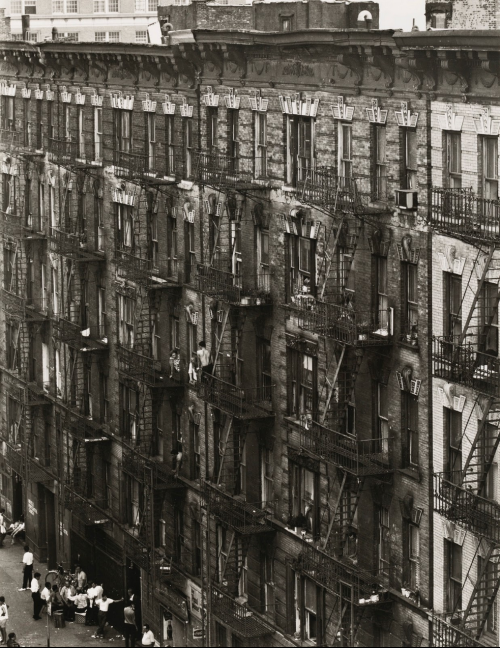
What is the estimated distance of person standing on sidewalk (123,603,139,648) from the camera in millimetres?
59438

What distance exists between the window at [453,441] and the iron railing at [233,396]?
31.5 feet

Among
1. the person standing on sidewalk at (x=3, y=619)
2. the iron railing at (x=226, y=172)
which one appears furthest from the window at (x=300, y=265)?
the person standing on sidewalk at (x=3, y=619)

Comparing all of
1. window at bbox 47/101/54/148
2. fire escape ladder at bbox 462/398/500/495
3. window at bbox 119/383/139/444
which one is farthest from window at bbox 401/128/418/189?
window at bbox 47/101/54/148

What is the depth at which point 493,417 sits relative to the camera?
1572 inches

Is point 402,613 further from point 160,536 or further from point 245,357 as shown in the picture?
point 160,536

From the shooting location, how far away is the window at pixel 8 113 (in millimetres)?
76250

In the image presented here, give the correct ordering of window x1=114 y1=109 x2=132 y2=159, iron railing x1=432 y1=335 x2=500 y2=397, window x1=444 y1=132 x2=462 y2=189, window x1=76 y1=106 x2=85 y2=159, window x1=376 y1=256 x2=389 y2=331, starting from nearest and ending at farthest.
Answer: iron railing x1=432 y1=335 x2=500 y2=397 < window x1=444 y1=132 x2=462 y2=189 < window x1=376 y1=256 x2=389 y2=331 < window x1=114 y1=109 x2=132 y2=159 < window x1=76 y1=106 x2=85 y2=159

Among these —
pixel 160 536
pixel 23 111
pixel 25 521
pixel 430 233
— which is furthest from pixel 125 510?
pixel 430 233

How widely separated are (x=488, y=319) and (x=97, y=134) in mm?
28594

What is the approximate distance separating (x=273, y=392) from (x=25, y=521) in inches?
1081

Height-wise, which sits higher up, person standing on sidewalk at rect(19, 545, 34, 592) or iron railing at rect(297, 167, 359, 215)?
iron railing at rect(297, 167, 359, 215)

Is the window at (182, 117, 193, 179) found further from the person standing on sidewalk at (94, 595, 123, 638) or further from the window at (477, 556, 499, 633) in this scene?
the window at (477, 556, 499, 633)

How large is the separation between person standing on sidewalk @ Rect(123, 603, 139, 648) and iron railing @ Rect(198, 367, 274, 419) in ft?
32.2

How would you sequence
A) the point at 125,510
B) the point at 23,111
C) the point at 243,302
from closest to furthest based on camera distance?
the point at 243,302, the point at 125,510, the point at 23,111
